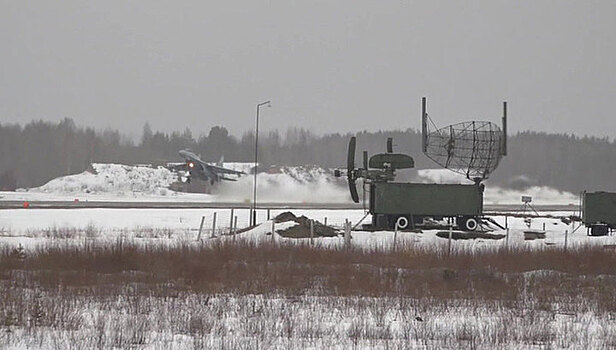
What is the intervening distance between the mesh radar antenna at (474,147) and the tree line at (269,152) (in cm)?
4391

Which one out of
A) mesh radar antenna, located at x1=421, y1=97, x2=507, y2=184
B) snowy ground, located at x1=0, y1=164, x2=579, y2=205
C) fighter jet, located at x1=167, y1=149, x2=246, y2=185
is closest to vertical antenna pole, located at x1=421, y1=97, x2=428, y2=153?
mesh radar antenna, located at x1=421, y1=97, x2=507, y2=184

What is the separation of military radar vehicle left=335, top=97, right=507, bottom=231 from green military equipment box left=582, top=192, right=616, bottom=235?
585 centimetres

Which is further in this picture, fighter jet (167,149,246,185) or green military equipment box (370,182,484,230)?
fighter jet (167,149,246,185)

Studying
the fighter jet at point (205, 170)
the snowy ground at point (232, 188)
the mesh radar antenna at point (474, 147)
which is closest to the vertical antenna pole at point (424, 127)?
the mesh radar antenna at point (474, 147)

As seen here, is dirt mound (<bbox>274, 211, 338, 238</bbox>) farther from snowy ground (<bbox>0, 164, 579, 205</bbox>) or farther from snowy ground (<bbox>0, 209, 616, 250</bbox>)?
snowy ground (<bbox>0, 164, 579, 205</bbox>)

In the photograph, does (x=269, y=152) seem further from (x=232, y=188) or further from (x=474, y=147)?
(x=474, y=147)

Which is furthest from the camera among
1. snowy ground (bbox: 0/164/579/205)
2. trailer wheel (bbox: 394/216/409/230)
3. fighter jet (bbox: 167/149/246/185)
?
fighter jet (bbox: 167/149/246/185)

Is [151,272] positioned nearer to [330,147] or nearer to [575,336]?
[575,336]

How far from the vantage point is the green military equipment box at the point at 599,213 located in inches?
1660

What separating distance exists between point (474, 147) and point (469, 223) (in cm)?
420

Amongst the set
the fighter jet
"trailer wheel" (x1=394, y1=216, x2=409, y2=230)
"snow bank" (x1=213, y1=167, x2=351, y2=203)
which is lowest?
"trailer wheel" (x1=394, y1=216, x2=409, y2=230)

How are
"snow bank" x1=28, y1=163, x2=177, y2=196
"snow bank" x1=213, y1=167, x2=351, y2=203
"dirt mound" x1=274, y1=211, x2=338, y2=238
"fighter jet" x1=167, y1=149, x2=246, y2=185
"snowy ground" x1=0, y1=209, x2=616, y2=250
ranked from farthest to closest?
"snow bank" x1=28, y1=163, x2=177, y2=196
"fighter jet" x1=167, y1=149, x2=246, y2=185
"snow bank" x1=213, y1=167, x2=351, y2=203
"dirt mound" x1=274, y1=211, x2=338, y2=238
"snowy ground" x1=0, y1=209, x2=616, y2=250

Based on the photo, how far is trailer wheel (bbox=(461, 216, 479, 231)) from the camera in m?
40.2

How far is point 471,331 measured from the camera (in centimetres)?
1298
